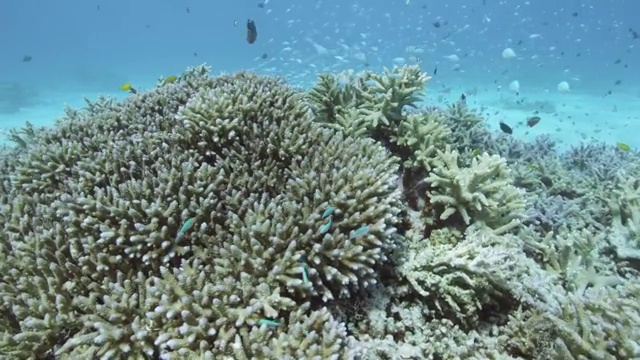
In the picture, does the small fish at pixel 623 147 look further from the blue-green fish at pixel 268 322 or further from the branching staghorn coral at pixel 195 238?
the blue-green fish at pixel 268 322

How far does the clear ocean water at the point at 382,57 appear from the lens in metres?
22.4

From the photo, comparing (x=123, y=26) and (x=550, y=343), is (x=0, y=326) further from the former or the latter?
(x=123, y=26)

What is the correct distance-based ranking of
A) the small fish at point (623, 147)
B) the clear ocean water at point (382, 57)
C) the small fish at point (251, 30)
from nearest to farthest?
the small fish at point (251, 30), the small fish at point (623, 147), the clear ocean water at point (382, 57)

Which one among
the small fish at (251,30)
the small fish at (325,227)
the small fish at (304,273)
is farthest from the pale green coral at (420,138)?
the small fish at (251,30)

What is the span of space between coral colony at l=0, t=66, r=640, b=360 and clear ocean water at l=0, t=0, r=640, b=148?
5.29 m

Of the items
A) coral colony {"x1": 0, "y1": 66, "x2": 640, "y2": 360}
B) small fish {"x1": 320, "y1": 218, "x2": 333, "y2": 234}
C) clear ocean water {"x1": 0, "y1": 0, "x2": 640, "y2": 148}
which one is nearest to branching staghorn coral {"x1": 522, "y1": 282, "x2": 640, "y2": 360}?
coral colony {"x1": 0, "y1": 66, "x2": 640, "y2": 360}

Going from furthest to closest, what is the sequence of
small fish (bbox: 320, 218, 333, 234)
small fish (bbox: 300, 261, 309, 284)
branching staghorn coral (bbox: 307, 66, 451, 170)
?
branching staghorn coral (bbox: 307, 66, 451, 170), small fish (bbox: 320, 218, 333, 234), small fish (bbox: 300, 261, 309, 284)

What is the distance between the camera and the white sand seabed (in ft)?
57.5

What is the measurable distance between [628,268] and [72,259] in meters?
6.05

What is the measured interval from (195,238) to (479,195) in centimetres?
280

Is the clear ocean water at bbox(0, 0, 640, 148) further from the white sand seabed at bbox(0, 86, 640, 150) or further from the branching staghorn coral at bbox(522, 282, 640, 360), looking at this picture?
the branching staghorn coral at bbox(522, 282, 640, 360)

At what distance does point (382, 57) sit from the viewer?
168ft

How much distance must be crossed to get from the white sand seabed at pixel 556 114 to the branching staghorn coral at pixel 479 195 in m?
12.2

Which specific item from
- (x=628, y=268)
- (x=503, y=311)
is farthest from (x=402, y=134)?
(x=628, y=268)
